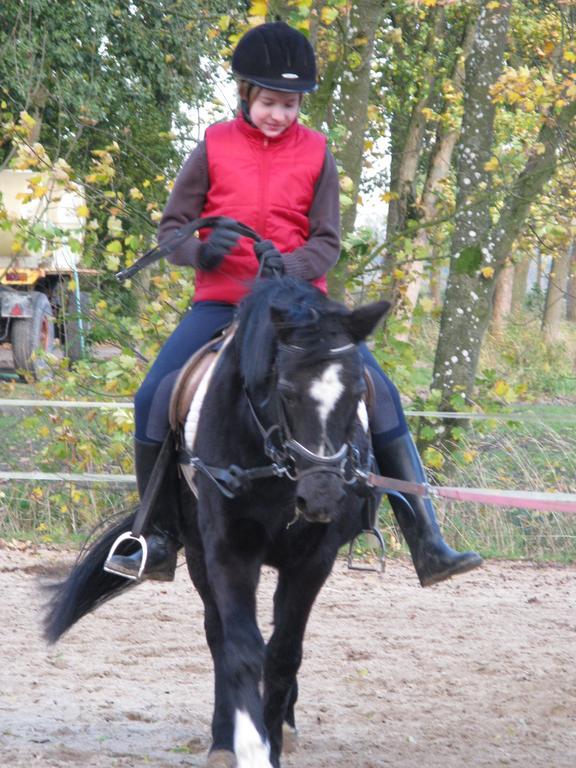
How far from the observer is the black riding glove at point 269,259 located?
4430 millimetres

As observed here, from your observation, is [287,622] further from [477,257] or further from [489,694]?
[477,257]

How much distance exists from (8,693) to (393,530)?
164 inches

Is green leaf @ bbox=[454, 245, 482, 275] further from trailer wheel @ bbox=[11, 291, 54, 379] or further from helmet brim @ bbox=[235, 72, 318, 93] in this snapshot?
trailer wheel @ bbox=[11, 291, 54, 379]

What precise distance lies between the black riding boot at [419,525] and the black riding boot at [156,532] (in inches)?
33.4

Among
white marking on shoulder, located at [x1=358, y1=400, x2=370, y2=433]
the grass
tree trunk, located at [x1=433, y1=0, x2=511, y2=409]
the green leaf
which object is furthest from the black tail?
the green leaf

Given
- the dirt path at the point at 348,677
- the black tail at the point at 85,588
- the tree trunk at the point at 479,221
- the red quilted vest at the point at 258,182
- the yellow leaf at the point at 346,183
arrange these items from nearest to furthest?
the red quilted vest at the point at 258,182 → the dirt path at the point at 348,677 → the black tail at the point at 85,588 → the yellow leaf at the point at 346,183 → the tree trunk at the point at 479,221

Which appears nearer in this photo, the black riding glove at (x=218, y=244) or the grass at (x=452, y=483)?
the black riding glove at (x=218, y=244)

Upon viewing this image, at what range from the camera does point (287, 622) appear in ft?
15.1

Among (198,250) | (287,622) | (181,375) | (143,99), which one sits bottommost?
(287,622)

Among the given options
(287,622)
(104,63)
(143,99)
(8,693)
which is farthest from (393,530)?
(143,99)

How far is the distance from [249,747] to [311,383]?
1.14 m

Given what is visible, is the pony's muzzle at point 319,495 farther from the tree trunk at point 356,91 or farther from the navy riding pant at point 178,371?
the tree trunk at point 356,91

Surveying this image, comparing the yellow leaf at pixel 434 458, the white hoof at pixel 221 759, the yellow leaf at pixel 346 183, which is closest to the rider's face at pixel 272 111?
the white hoof at pixel 221 759

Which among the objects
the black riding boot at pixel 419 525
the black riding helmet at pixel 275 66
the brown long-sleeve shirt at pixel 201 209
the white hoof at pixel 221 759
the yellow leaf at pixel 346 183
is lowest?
the white hoof at pixel 221 759
